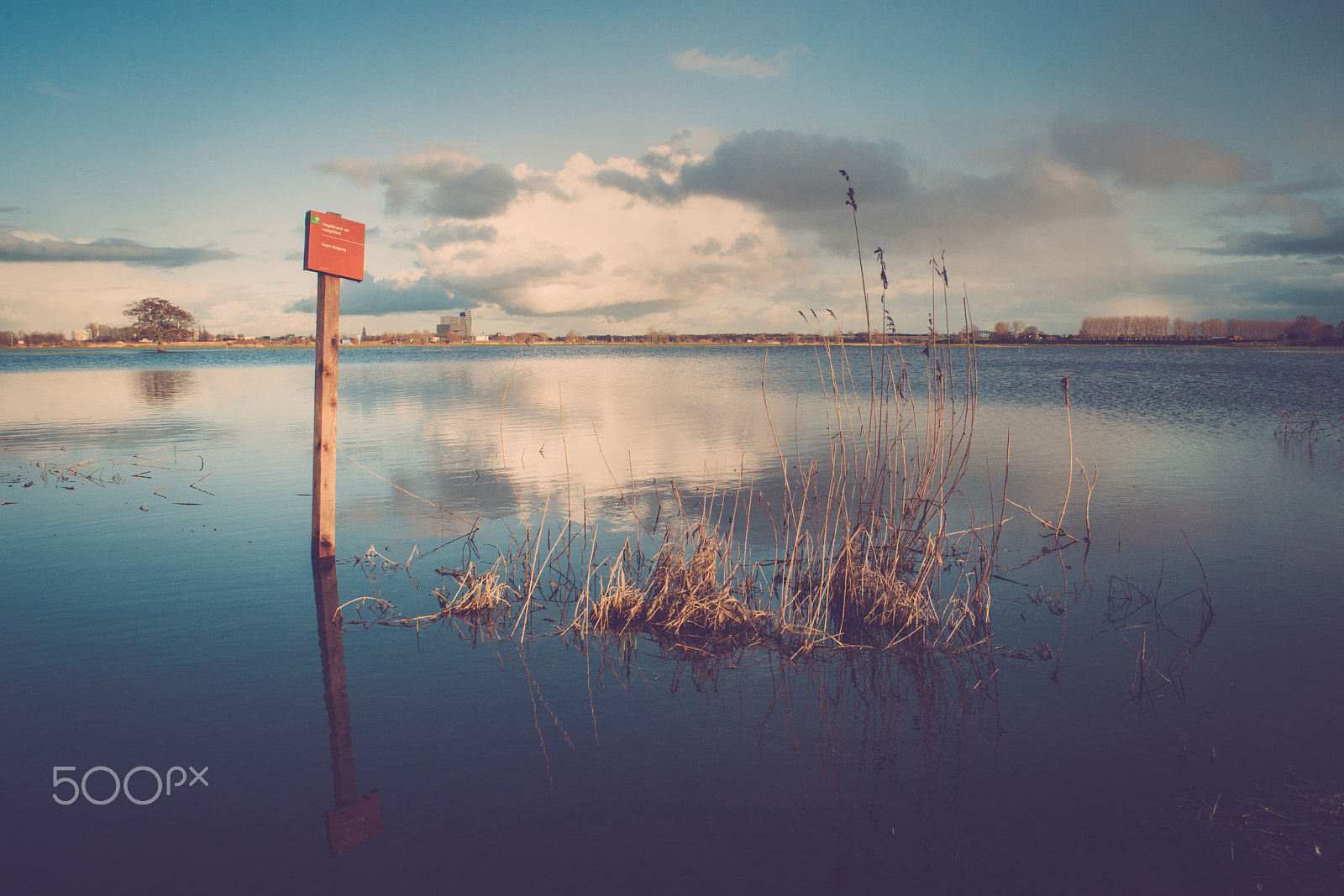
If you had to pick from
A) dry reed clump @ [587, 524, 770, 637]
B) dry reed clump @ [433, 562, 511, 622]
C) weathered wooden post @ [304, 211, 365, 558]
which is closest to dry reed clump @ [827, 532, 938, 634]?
dry reed clump @ [587, 524, 770, 637]

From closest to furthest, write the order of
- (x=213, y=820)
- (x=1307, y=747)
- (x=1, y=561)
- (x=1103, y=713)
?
1. (x=213, y=820)
2. (x=1307, y=747)
3. (x=1103, y=713)
4. (x=1, y=561)

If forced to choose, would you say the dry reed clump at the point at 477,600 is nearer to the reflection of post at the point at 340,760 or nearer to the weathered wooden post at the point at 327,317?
the reflection of post at the point at 340,760

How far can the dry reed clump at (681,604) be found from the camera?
5.74m

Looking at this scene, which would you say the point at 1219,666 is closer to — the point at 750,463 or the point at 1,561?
the point at 750,463

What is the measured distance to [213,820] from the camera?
348 cm

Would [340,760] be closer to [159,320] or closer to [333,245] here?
[333,245]

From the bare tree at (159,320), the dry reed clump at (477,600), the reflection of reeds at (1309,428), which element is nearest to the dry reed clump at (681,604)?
the dry reed clump at (477,600)

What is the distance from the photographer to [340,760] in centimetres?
400

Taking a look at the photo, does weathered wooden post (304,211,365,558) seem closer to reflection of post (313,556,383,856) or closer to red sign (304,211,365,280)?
red sign (304,211,365,280)

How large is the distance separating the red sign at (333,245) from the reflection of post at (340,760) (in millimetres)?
3104

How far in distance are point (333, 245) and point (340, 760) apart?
482cm

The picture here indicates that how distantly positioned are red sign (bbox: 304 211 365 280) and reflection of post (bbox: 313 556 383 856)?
3.10m

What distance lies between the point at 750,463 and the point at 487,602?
7539 mm

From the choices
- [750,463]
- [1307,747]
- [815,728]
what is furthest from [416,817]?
[750,463]
